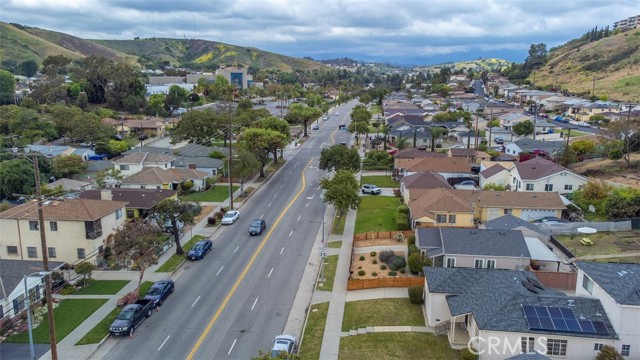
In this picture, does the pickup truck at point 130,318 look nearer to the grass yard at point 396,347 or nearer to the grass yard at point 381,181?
the grass yard at point 396,347

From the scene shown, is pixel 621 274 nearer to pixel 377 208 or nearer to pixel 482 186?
pixel 377 208

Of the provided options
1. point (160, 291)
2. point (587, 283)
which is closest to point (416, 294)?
point (587, 283)

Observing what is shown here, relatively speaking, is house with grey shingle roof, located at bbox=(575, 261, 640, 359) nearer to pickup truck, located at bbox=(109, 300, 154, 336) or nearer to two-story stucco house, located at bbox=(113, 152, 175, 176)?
pickup truck, located at bbox=(109, 300, 154, 336)

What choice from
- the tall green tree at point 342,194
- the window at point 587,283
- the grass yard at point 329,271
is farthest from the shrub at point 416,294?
the tall green tree at point 342,194

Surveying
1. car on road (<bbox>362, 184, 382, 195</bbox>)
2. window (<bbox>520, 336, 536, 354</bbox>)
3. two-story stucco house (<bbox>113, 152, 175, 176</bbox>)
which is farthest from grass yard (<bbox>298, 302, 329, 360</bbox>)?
two-story stucco house (<bbox>113, 152, 175, 176</bbox>)

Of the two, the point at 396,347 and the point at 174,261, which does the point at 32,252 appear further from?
the point at 396,347
